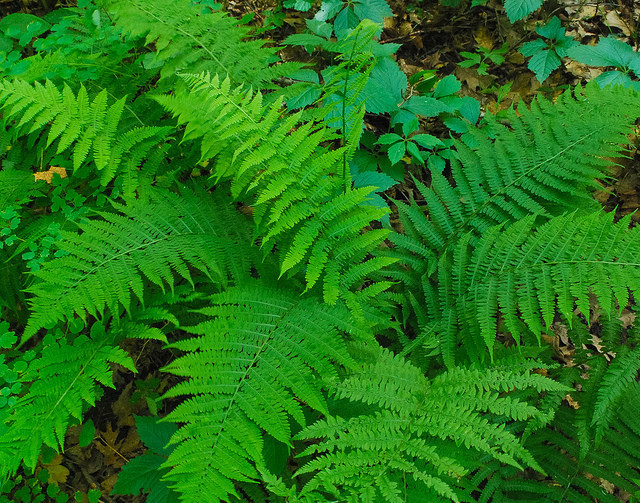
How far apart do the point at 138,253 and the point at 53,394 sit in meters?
0.65

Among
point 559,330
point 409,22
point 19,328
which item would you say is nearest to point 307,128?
point 19,328

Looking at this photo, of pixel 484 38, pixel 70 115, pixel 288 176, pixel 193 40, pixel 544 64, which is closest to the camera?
pixel 288 176

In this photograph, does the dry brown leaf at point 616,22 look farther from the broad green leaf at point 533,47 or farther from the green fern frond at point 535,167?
the green fern frond at point 535,167

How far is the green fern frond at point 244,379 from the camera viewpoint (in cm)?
158

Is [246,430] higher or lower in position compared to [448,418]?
higher

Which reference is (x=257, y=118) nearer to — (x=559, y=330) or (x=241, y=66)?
(x=241, y=66)

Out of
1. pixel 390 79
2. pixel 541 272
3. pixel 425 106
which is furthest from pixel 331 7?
pixel 541 272

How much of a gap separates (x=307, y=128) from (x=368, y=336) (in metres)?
0.90

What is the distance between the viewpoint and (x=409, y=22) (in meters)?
3.92

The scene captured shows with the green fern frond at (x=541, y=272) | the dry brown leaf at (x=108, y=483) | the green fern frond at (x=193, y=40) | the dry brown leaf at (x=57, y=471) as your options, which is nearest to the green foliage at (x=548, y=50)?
the green fern frond at (x=541, y=272)

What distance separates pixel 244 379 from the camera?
5.72 ft

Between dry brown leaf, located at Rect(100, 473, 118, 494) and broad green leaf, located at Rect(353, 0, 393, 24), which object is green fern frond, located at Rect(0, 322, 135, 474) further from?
broad green leaf, located at Rect(353, 0, 393, 24)

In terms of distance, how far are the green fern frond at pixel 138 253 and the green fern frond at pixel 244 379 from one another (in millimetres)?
236

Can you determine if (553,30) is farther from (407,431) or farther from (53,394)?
(53,394)
